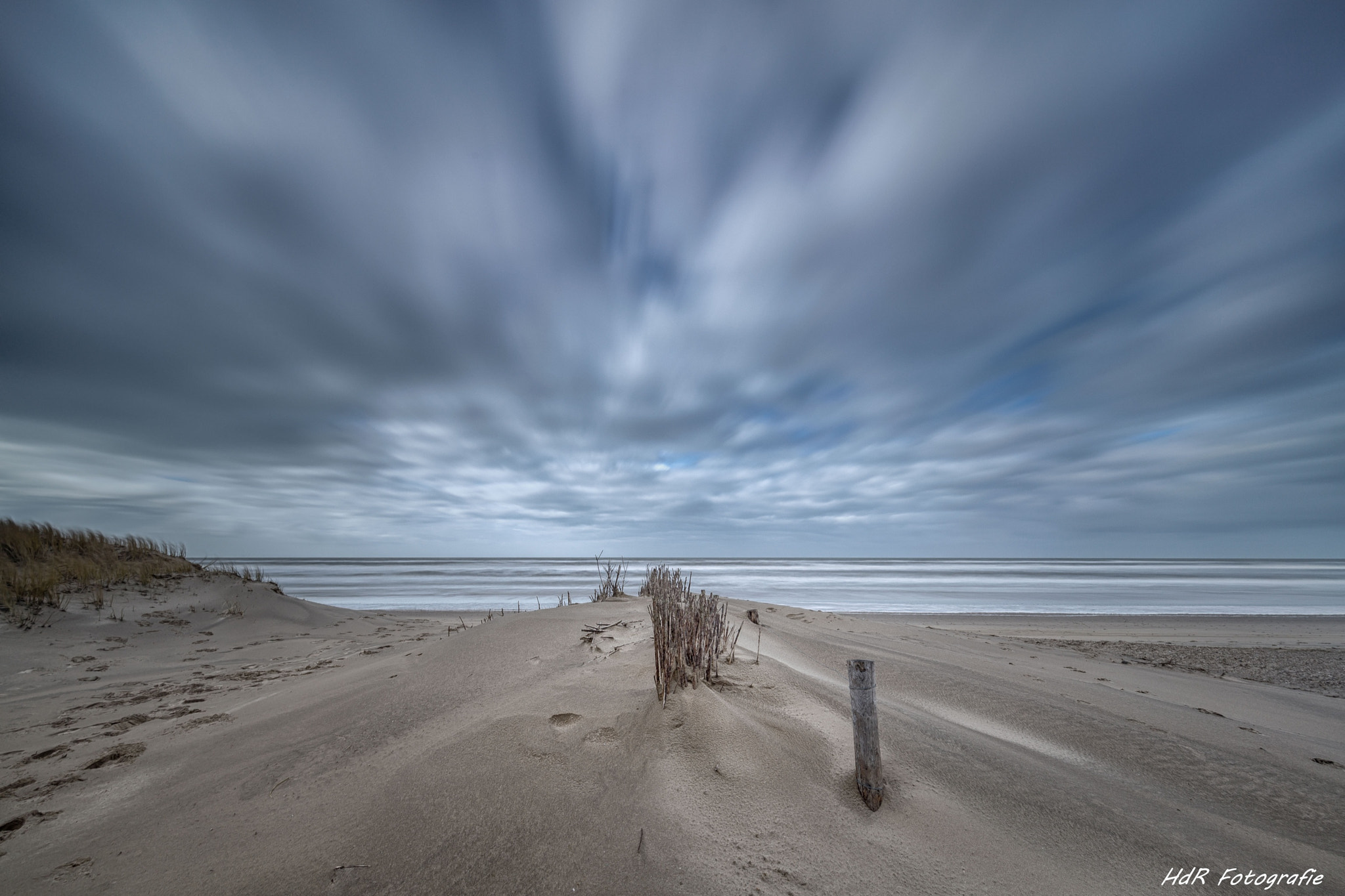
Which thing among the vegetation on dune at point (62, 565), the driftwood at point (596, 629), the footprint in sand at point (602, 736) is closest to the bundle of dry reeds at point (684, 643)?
the footprint in sand at point (602, 736)

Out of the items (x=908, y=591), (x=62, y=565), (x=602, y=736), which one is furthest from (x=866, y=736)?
(x=908, y=591)

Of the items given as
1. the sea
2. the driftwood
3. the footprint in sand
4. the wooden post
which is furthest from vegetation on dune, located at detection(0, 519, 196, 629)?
the wooden post

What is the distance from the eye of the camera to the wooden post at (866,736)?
9.29 ft

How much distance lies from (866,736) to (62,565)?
1543 centimetres

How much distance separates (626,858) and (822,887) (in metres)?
0.99

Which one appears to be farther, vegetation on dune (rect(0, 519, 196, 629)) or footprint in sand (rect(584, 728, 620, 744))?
vegetation on dune (rect(0, 519, 196, 629))

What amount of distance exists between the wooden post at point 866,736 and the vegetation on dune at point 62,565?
12405mm

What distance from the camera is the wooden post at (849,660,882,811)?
2830mm

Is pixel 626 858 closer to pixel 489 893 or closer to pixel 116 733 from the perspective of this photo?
pixel 489 893

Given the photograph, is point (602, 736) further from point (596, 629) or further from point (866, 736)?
point (596, 629)

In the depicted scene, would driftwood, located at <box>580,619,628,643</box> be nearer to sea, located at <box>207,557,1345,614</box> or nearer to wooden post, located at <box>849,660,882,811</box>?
wooden post, located at <box>849,660,882,811</box>

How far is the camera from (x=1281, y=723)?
17.0 feet

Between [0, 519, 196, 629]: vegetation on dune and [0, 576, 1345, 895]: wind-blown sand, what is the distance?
2.78m

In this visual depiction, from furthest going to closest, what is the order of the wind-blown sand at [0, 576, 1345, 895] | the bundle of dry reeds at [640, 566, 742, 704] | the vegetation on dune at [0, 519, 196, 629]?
1. the vegetation on dune at [0, 519, 196, 629]
2. the bundle of dry reeds at [640, 566, 742, 704]
3. the wind-blown sand at [0, 576, 1345, 895]
